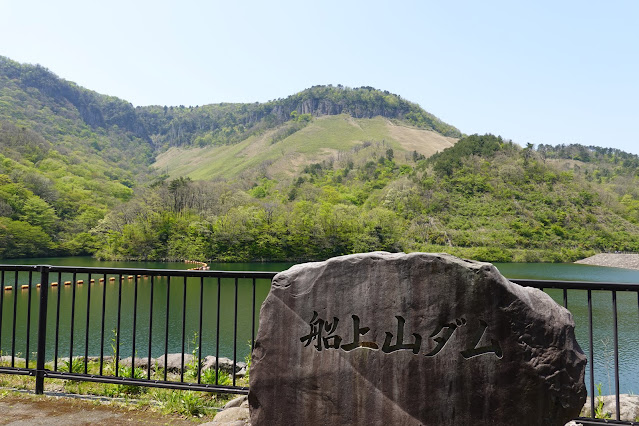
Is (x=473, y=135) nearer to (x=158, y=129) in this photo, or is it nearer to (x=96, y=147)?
(x=96, y=147)

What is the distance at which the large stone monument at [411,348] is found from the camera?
2.91 m

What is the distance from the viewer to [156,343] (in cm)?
1388

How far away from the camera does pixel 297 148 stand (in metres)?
125

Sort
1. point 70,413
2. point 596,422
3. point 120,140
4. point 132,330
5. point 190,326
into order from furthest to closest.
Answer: point 120,140 → point 190,326 → point 132,330 → point 70,413 → point 596,422

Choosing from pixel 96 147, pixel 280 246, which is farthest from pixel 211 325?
pixel 96 147

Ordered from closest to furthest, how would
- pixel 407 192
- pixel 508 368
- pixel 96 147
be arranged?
pixel 508 368 → pixel 407 192 → pixel 96 147

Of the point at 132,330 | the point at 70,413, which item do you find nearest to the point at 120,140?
the point at 132,330

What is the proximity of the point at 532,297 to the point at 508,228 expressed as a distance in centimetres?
6151

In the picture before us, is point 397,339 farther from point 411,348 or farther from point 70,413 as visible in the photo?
point 70,413

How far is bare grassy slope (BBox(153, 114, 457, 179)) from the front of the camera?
376 ft

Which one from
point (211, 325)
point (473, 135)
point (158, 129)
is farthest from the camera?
point (158, 129)

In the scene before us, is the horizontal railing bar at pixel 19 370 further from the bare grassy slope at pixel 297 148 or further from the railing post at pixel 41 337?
the bare grassy slope at pixel 297 148

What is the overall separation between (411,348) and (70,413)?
2.76 meters

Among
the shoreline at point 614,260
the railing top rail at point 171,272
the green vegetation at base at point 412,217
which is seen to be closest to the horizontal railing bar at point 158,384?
the railing top rail at point 171,272
